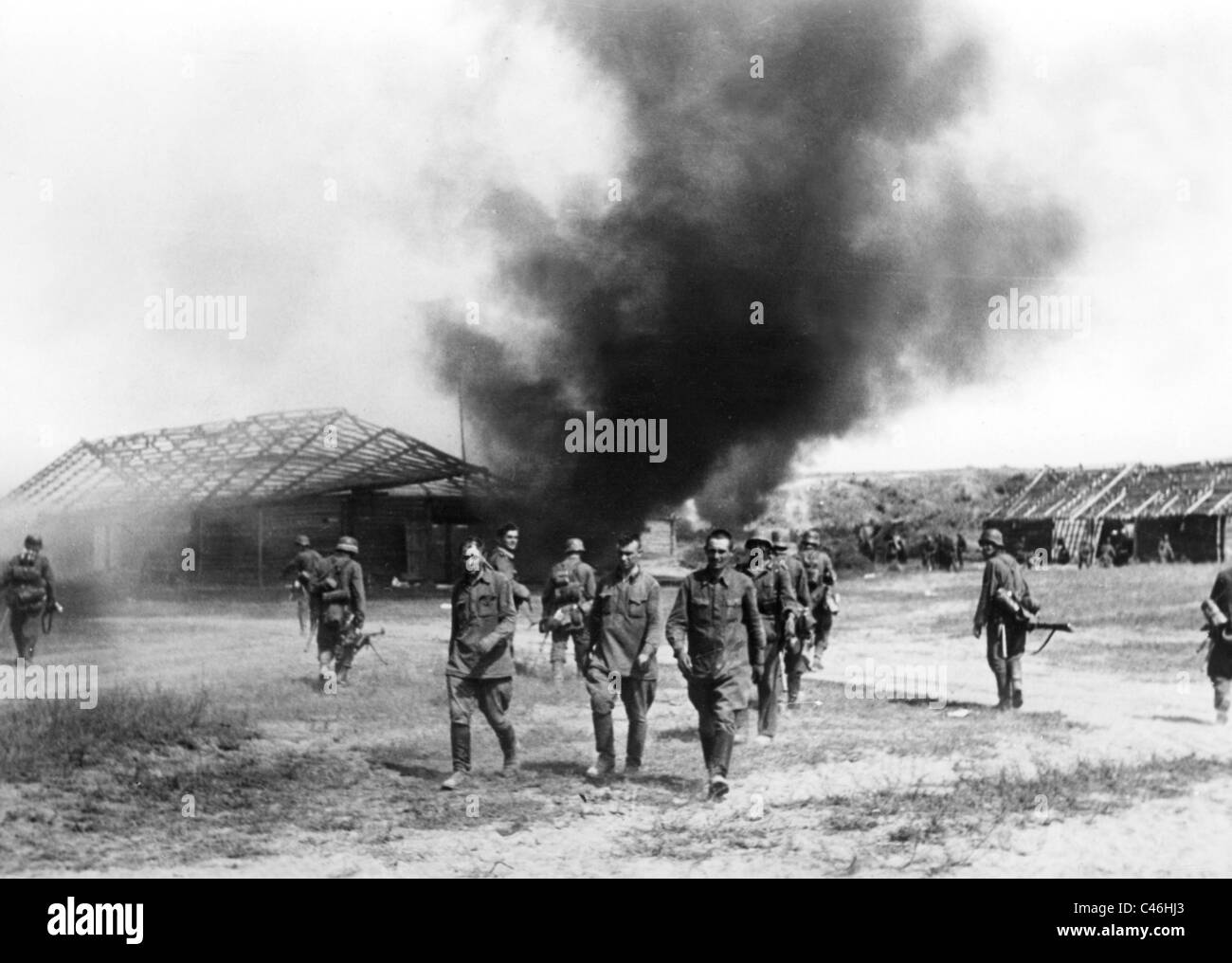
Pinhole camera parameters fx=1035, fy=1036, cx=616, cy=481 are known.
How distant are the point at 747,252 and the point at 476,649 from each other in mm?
4485

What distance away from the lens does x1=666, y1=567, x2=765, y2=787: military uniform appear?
665cm

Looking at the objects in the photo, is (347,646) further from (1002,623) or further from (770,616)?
(1002,623)

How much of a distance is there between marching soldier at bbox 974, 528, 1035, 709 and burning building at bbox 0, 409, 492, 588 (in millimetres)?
4675

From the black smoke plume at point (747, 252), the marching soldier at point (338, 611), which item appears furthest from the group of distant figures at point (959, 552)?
the marching soldier at point (338, 611)

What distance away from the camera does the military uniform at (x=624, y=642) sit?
6.94m

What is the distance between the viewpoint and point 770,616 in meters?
7.88

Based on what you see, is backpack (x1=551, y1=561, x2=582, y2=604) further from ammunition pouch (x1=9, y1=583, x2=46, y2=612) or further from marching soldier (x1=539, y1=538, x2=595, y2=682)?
ammunition pouch (x1=9, y1=583, x2=46, y2=612)

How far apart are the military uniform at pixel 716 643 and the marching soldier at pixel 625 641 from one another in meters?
0.26

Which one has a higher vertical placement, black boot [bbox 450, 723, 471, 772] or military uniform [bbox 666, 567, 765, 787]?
military uniform [bbox 666, 567, 765, 787]

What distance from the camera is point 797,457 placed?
34.3 feet

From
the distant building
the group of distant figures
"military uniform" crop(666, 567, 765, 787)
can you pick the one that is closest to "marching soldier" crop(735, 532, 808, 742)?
"military uniform" crop(666, 567, 765, 787)

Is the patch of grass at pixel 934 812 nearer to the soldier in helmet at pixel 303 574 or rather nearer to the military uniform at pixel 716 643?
the military uniform at pixel 716 643
